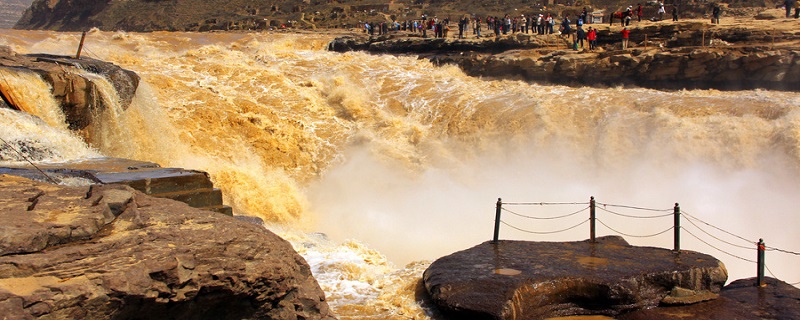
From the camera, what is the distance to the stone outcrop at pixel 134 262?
3947mm

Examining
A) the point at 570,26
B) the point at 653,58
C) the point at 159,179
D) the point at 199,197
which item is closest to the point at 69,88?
the point at 159,179

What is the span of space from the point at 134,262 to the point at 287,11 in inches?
1428

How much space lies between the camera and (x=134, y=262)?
429cm

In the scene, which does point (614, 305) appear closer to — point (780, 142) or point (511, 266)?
point (511, 266)

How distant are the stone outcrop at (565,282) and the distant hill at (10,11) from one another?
7321 centimetres

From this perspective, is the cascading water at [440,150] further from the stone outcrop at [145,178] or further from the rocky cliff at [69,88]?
the stone outcrop at [145,178]

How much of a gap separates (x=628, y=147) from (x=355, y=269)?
8.67 meters

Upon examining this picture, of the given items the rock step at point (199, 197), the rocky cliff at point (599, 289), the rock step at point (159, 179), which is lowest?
the rocky cliff at point (599, 289)

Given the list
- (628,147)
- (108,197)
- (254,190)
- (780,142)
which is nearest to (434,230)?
(254,190)

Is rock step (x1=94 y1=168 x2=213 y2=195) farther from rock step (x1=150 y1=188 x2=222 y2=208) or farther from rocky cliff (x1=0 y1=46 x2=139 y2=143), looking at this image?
rocky cliff (x1=0 y1=46 x2=139 y2=143)

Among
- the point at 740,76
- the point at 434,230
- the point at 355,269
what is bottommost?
the point at 434,230

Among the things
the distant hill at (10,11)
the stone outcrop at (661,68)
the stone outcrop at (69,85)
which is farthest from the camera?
the distant hill at (10,11)

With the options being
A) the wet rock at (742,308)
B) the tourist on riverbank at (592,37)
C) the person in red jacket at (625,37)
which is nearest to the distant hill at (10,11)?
the tourist on riverbank at (592,37)

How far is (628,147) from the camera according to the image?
1536 cm
